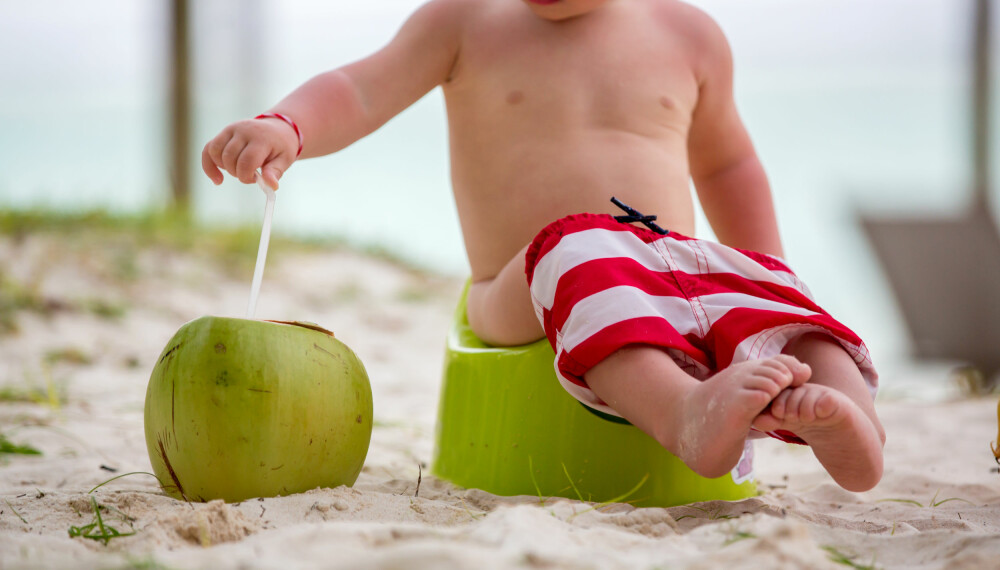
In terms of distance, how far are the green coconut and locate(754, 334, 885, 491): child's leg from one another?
0.48 meters

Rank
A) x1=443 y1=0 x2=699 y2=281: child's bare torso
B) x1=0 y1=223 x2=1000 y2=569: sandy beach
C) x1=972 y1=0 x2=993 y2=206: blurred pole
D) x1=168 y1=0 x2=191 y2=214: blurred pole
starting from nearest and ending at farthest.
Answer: x1=0 y1=223 x2=1000 y2=569: sandy beach < x1=443 y1=0 x2=699 y2=281: child's bare torso < x1=972 y1=0 x2=993 y2=206: blurred pole < x1=168 y1=0 x2=191 y2=214: blurred pole

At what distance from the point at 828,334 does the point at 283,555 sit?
640 mm

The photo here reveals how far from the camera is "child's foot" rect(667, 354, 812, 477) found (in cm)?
76

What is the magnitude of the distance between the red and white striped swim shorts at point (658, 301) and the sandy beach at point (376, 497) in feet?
0.57

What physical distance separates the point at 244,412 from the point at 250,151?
1.05 feet

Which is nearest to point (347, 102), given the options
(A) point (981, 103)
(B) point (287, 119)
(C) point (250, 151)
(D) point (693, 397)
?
(B) point (287, 119)

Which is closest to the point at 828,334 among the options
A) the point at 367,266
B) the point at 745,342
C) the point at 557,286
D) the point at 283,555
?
the point at 745,342

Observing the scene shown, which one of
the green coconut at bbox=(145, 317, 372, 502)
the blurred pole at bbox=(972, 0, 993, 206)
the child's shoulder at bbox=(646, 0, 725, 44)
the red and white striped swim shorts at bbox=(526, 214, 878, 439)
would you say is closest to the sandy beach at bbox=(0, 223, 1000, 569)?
the green coconut at bbox=(145, 317, 372, 502)

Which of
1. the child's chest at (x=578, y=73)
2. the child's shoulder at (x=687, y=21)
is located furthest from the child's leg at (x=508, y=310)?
the child's shoulder at (x=687, y=21)

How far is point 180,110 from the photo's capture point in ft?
13.5

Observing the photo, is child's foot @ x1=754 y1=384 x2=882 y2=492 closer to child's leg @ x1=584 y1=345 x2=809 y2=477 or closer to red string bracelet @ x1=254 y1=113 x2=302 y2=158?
child's leg @ x1=584 y1=345 x2=809 y2=477

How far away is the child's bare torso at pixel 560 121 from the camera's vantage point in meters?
1.17

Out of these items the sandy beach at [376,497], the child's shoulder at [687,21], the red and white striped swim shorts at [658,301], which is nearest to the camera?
the sandy beach at [376,497]

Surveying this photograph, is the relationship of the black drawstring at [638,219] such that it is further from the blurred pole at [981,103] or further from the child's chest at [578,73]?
the blurred pole at [981,103]
